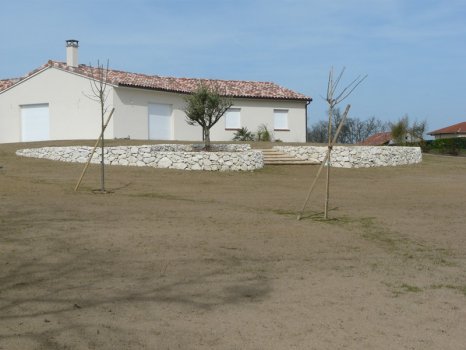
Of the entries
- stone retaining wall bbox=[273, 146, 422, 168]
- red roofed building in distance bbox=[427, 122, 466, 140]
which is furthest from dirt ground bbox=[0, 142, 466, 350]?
red roofed building in distance bbox=[427, 122, 466, 140]

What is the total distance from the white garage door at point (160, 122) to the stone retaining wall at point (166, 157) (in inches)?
275

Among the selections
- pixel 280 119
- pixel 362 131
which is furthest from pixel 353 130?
pixel 280 119

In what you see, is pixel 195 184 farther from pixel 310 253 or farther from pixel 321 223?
pixel 310 253

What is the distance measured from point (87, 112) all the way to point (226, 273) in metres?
22.9

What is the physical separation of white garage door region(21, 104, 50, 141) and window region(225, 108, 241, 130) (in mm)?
9729

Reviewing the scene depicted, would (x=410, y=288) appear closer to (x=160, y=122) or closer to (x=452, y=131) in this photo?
(x=160, y=122)

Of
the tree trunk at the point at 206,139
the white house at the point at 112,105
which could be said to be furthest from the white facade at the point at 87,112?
the tree trunk at the point at 206,139

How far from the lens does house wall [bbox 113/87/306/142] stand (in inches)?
1113

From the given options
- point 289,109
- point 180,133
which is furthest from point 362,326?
point 289,109

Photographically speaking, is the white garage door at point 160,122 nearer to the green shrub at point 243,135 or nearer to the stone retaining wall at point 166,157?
the green shrub at point 243,135

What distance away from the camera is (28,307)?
5.61 metres

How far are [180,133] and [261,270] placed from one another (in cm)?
2403

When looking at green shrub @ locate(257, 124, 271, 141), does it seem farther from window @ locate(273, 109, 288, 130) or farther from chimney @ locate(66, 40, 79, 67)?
chimney @ locate(66, 40, 79, 67)

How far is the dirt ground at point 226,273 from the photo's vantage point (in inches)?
201
